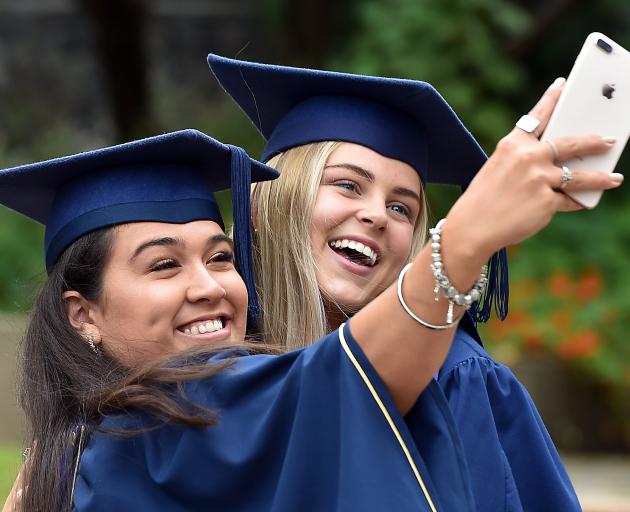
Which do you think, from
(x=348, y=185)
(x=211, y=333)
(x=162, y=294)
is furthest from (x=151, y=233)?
(x=348, y=185)

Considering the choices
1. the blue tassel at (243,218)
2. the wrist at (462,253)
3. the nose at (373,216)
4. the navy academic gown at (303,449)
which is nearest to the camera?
the wrist at (462,253)

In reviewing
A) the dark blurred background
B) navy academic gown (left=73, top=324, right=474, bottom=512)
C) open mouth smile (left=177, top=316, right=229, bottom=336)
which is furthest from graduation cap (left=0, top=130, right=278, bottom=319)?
the dark blurred background

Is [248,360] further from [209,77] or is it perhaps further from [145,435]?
[209,77]

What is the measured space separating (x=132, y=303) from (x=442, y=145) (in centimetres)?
103

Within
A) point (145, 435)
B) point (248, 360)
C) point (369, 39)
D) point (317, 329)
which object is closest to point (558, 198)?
point (248, 360)

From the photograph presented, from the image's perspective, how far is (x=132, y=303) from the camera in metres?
2.41

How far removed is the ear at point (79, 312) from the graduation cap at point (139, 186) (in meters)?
0.12

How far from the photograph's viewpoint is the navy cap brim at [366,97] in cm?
288

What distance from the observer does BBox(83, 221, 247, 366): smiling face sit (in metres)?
2.40

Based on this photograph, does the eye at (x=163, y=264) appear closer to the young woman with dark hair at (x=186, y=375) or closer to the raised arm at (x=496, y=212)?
the young woman with dark hair at (x=186, y=375)

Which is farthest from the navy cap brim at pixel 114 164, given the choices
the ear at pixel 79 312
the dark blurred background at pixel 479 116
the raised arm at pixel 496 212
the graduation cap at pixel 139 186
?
the dark blurred background at pixel 479 116

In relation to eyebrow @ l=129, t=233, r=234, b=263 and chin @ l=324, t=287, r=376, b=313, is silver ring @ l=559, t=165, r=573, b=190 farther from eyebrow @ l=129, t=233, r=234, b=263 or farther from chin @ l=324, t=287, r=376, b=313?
chin @ l=324, t=287, r=376, b=313

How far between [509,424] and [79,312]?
0.96 meters

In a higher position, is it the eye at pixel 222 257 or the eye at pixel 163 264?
the eye at pixel 222 257
